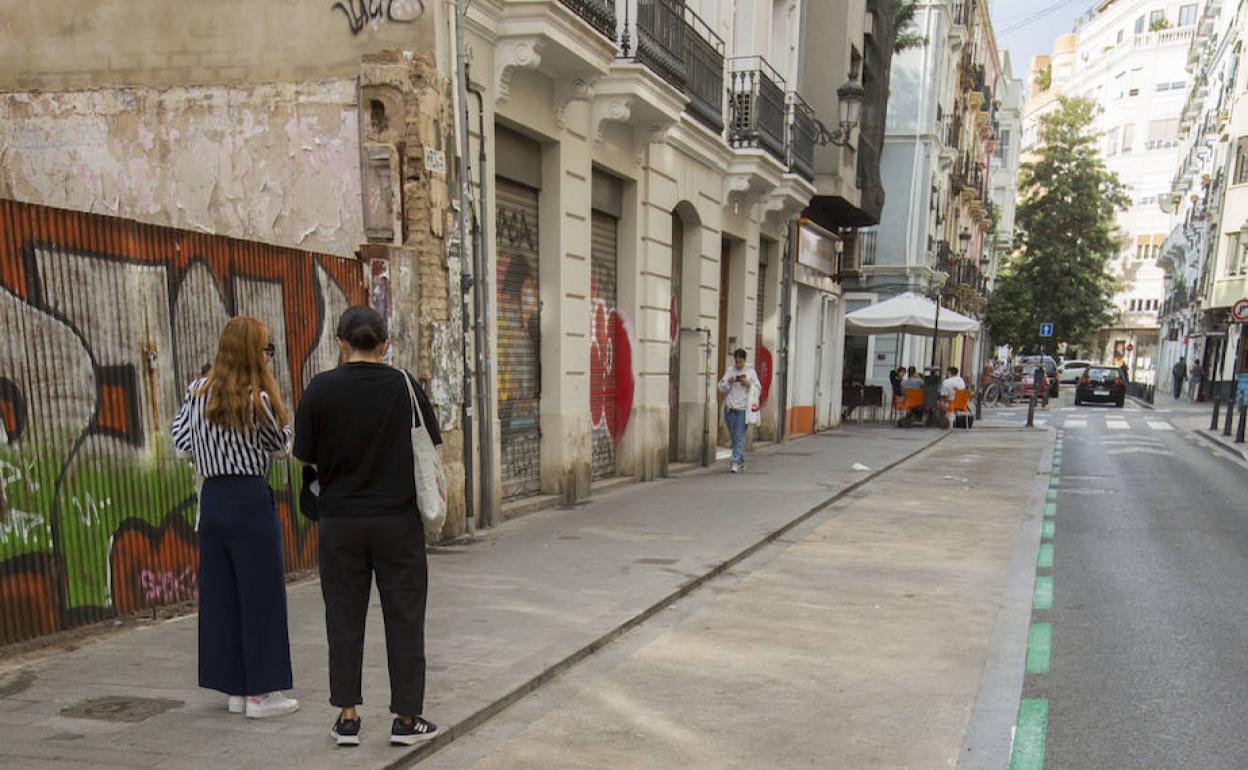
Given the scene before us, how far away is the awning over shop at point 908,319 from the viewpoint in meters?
22.4

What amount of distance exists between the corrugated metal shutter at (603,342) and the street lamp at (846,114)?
820 centimetres

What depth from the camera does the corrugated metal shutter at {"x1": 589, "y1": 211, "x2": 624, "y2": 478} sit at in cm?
1148

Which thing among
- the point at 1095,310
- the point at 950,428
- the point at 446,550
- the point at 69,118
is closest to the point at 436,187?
the point at 446,550

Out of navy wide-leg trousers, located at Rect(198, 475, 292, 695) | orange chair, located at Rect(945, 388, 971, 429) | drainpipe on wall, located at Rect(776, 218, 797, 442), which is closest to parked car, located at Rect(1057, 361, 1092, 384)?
orange chair, located at Rect(945, 388, 971, 429)

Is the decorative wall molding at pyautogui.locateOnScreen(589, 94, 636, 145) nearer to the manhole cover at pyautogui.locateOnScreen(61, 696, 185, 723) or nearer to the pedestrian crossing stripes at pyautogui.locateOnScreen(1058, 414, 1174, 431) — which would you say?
the manhole cover at pyautogui.locateOnScreen(61, 696, 185, 723)

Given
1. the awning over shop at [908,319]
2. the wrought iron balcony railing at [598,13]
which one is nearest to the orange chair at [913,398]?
the awning over shop at [908,319]

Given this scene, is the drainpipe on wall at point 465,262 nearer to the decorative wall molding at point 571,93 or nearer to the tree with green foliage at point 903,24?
the decorative wall molding at point 571,93

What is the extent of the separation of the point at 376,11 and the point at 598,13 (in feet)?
9.51

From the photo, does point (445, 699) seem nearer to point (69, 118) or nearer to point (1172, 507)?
point (69, 118)

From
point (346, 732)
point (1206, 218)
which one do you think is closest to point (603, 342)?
point (346, 732)

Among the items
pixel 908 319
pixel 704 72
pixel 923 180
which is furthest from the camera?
pixel 923 180

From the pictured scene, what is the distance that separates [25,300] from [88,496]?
112 cm

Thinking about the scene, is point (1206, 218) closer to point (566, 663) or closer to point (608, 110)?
point (608, 110)

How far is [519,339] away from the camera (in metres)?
9.83
